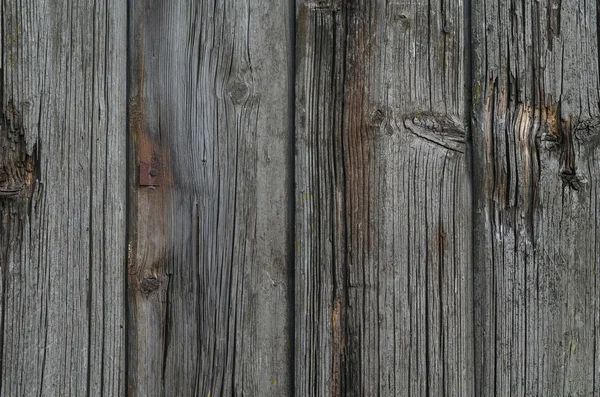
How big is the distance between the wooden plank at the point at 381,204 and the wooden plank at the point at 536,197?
0.05 metres

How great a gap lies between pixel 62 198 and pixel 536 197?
3.49 feet

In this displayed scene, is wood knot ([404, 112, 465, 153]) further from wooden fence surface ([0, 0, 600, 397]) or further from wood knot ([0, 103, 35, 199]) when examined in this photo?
wood knot ([0, 103, 35, 199])

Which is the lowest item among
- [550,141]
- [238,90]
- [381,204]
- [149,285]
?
[149,285]

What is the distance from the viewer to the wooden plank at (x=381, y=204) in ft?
4.11

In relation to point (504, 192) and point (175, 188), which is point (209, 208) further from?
point (504, 192)

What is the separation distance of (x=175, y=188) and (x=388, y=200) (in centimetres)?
48

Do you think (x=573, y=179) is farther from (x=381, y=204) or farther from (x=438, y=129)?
(x=381, y=204)

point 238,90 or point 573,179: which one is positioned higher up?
point 238,90

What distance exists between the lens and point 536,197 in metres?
1.28

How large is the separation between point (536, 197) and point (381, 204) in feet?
1.18

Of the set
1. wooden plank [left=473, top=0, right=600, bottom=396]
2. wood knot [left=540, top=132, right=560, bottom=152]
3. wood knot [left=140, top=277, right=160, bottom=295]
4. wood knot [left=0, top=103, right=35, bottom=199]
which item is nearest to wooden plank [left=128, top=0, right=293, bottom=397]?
wood knot [left=140, top=277, right=160, bottom=295]

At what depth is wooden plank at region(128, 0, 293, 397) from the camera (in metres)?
1.26

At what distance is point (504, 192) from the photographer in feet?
4.19

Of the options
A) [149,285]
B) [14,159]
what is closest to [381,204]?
[149,285]
